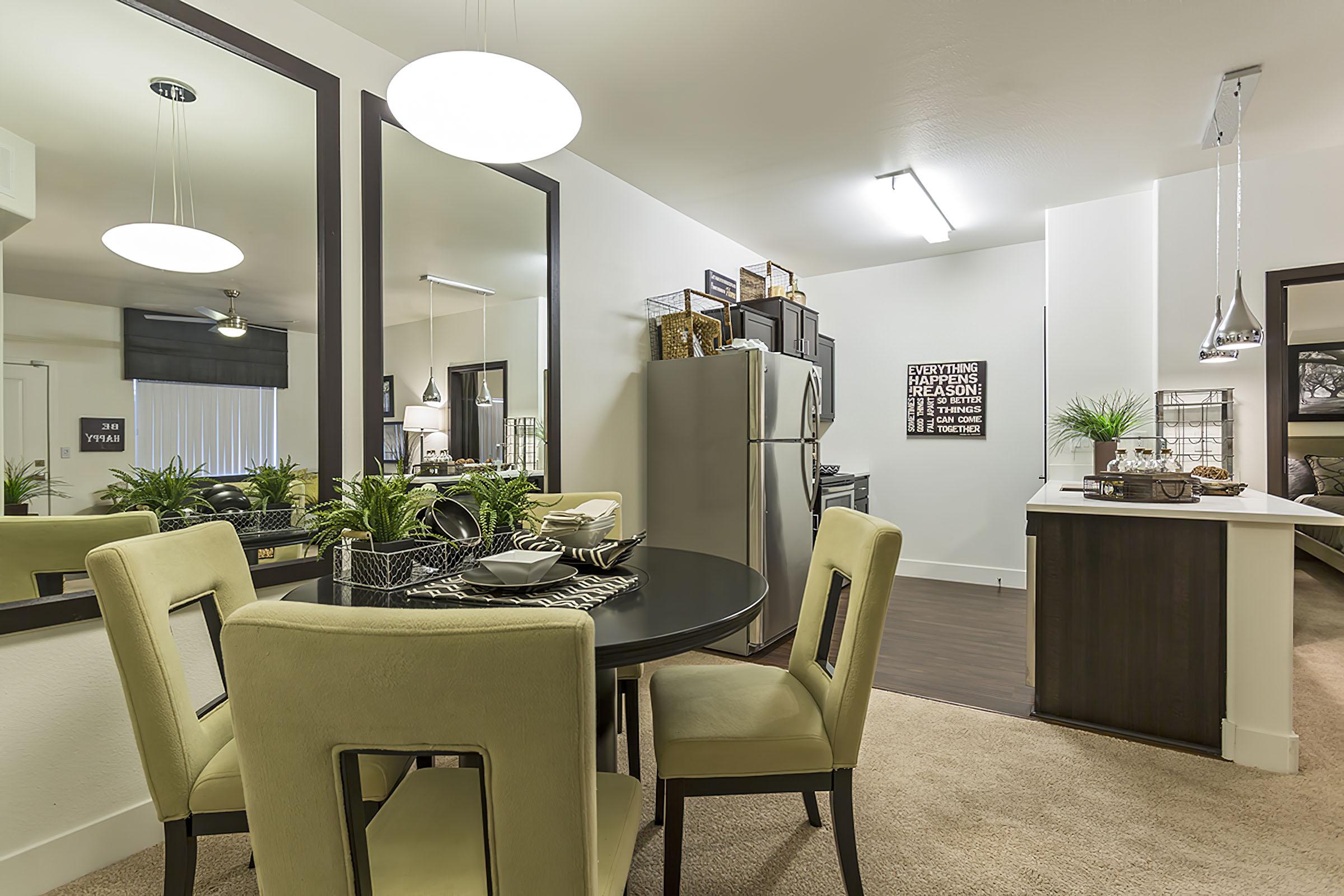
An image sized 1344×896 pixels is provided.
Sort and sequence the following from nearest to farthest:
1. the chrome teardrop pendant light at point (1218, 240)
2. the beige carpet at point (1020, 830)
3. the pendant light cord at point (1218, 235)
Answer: the beige carpet at point (1020, 830), the chrome teardrop pendant light at point (1218, 240), the pendant light cord at point (1218, 235)

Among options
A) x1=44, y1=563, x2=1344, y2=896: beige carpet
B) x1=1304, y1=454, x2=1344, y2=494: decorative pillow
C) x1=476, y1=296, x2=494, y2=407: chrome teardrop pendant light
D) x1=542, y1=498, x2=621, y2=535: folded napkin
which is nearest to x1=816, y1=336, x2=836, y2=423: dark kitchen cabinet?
x1=476, y1=296, x2=494, y2=407: chrome teardrop pendant light

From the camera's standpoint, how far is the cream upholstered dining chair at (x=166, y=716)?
3.78 ft

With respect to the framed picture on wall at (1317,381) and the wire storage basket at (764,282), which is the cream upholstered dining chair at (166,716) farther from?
the framed picture on wall at (1317,381)

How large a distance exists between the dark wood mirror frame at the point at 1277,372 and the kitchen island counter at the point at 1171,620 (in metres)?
1.16

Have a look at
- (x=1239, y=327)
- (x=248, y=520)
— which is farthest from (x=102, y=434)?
(x=1239, y=327)

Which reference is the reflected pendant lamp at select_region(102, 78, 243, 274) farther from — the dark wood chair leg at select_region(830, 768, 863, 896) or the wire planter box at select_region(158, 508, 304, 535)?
the dark wood chair leg at select_region(830, 768, 863, 896)

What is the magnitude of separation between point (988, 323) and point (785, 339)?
5.71 ft

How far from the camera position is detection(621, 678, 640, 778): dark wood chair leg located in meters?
1.92

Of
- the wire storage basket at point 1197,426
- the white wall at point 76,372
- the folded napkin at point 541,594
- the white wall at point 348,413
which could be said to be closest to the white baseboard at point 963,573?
the wire storage basket at point 1197,426

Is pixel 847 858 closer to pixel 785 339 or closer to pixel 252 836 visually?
pixel 252 836

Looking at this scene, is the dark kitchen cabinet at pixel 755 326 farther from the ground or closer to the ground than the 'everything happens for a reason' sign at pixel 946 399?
farther from the ground

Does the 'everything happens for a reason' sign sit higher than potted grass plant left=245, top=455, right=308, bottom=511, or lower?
higher

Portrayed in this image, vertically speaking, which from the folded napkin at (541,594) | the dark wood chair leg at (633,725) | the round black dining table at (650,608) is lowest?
the dark wood chair leg at (633,725)

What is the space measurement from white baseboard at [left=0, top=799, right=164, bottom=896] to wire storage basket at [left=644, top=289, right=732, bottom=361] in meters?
2.93
